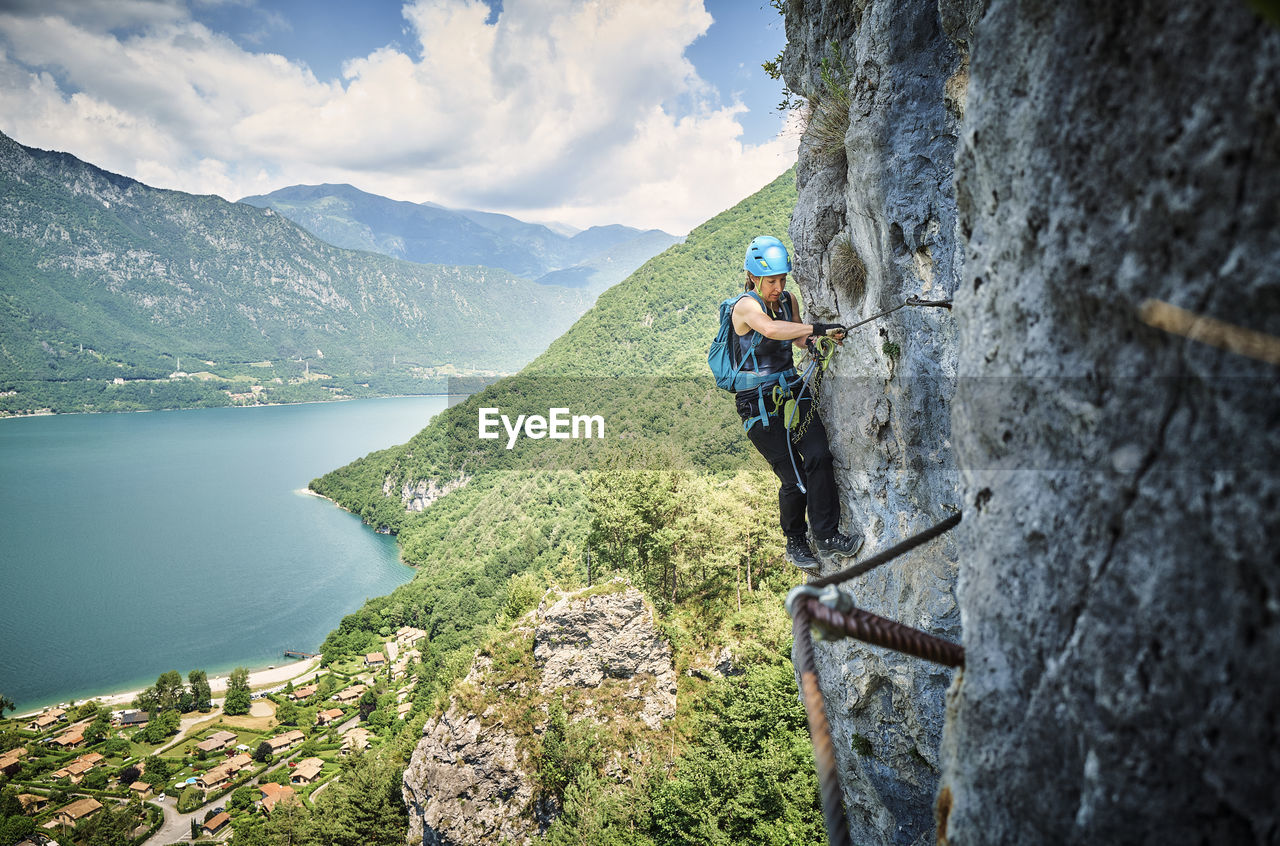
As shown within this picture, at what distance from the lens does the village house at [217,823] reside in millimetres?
31391

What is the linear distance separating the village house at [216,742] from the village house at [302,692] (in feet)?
14.2

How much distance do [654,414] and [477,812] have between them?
47.2 meters

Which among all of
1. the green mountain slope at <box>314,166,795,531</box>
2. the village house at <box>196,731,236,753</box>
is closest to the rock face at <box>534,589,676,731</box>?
the village house at <box>196,731,236,753</box>

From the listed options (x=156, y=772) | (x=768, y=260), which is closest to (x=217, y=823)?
(x=156, y=772)

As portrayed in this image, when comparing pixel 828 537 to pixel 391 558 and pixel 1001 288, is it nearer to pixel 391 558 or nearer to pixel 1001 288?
pixel 1001 288

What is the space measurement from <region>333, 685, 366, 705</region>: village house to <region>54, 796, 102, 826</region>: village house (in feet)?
→ 45.6

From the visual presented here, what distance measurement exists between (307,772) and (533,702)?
28.0m

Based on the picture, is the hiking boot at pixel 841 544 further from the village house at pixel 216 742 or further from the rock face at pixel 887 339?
the village house at pixel 216 742

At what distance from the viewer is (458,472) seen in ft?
300

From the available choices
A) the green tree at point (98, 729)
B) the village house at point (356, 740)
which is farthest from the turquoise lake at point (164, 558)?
the village house at point (356, 740)

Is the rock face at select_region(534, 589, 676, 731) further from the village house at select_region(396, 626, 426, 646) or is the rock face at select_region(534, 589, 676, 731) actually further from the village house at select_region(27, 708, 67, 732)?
the village house at select_region(27, 708, 67, 732)

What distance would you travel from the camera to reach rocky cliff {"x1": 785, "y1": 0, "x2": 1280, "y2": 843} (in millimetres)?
1007

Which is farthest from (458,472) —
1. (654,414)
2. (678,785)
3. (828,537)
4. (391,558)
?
(828,537)

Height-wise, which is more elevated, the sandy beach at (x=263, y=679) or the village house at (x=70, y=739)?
the village house at (x=70, y=739)
